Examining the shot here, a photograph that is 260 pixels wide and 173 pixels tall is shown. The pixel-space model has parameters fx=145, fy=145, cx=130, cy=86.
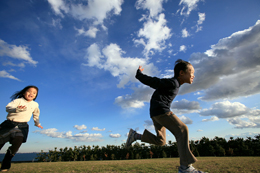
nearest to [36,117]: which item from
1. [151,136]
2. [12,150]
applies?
[12,150]

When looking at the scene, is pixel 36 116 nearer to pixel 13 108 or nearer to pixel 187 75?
pixel 13 108

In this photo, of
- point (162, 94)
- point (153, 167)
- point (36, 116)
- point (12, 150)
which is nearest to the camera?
point (162, 94)

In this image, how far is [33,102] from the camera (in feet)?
15.0

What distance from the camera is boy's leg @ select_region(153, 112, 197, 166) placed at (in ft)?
8.67

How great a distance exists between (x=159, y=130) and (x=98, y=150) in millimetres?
15756

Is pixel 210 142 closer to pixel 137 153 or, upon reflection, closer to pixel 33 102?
pixel 137 153

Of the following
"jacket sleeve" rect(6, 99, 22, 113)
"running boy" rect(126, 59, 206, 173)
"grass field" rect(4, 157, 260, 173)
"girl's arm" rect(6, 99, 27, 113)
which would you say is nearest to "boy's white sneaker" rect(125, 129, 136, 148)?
"running boy" rect(126, 59, 206, 173)

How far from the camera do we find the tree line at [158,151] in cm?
1397

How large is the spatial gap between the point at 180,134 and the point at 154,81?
1.16 m

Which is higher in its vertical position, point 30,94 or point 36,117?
point 30,94

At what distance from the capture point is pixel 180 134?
2764 mm

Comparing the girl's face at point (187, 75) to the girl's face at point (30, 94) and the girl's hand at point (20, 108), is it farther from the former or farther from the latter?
the girl's face at point (30, 94)

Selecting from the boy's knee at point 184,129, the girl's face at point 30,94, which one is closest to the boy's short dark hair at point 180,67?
the boy's knee at point 184,129

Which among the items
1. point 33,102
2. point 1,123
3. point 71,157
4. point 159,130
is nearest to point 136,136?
point 159,130
